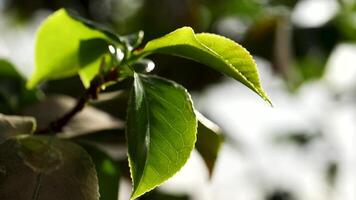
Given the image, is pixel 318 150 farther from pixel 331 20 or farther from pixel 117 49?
pixel 117 49

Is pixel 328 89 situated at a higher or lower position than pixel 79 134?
lower

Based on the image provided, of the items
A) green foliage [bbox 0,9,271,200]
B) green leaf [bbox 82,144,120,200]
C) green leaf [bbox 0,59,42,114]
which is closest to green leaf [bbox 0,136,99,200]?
green foliage [bbox 0,9,271,200]

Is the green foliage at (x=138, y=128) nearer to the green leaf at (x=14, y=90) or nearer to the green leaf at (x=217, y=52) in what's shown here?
the green leaf at (x=217, y=52)

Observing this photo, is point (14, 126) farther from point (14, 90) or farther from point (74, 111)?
point (14, 90)

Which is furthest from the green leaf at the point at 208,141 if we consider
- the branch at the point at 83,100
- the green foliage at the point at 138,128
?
the branch at the point at 83,100

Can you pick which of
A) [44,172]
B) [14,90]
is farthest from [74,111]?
[14,90]

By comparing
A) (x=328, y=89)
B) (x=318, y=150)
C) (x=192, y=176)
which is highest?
(x=192, y=176)

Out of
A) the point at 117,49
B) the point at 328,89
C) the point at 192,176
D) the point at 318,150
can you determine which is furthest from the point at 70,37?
the point at 318,150

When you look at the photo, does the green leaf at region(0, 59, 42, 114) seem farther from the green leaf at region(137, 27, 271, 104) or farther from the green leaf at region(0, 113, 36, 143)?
the green leaf at region(137, 27, 271, 104)
